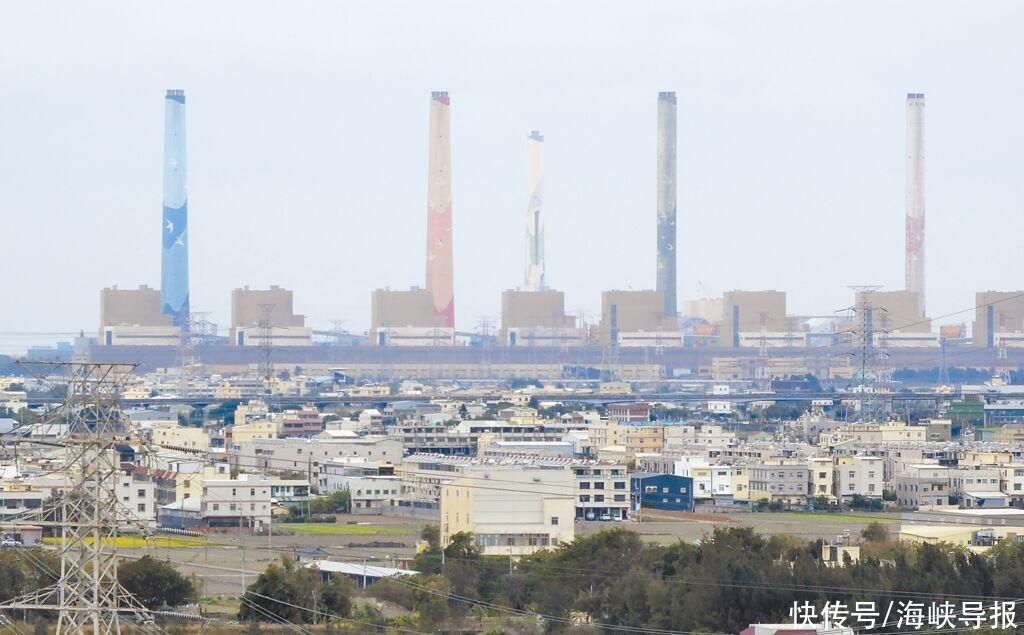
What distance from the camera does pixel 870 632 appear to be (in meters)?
9.75

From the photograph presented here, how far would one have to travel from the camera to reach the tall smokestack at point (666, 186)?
60.8 meters

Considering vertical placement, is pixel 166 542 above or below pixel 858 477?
below

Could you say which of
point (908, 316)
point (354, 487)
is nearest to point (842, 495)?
point (354, 487)

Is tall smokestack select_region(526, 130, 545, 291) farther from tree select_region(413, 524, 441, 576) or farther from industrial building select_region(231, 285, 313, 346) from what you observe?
tree select_region(413, 524, 441, 576)

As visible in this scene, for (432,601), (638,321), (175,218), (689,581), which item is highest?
(175,218)

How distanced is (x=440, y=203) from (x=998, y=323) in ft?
63.2

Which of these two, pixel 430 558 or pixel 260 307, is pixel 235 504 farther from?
pixel 260 307

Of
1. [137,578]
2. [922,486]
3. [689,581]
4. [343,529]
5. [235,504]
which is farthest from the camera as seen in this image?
[922,486]

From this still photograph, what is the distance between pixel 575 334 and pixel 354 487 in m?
48.9

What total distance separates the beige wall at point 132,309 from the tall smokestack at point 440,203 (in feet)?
25.4

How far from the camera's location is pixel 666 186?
61906 millimetres

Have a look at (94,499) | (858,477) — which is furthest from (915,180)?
(94,499)

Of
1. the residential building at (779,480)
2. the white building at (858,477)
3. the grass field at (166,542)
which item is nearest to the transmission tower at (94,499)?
the grass field at (166,542)

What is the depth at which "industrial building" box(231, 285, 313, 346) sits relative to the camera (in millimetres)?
66312
